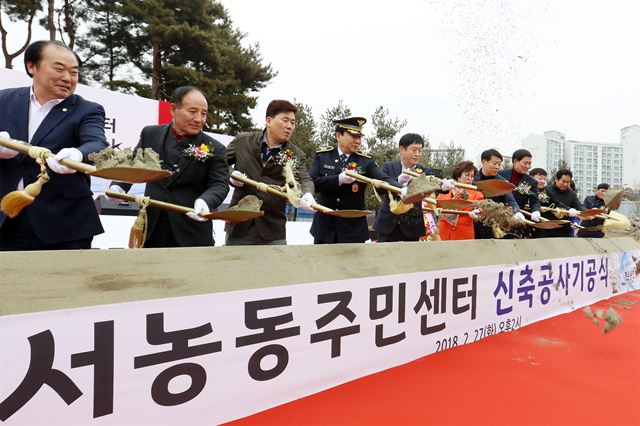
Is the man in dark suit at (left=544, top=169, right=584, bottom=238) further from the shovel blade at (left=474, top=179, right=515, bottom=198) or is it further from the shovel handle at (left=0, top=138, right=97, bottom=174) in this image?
the shovel handle at (left=0, top=138, right=97, bottom=174)

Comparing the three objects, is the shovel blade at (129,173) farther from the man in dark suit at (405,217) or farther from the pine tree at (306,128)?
the pine tree at (306,128)

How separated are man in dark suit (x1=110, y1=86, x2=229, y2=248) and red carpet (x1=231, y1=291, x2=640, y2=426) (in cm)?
79

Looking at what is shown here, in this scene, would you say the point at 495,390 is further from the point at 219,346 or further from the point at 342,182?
the point at 342,182

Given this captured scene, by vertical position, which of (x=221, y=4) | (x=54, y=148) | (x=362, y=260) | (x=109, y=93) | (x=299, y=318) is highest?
(x=221, y=4)

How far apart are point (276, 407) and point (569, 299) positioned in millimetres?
2357

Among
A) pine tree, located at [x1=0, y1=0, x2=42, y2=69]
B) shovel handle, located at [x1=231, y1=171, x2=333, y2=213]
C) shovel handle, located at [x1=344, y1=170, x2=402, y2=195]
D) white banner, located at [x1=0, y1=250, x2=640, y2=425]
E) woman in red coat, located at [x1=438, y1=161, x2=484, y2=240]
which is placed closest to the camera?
white banner, located at [x1=0, y1=250, x2=640, y2=425]

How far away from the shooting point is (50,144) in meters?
1.47

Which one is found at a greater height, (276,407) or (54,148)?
(54,148)

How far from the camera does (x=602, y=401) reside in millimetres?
1449

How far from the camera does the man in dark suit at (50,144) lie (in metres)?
1.41

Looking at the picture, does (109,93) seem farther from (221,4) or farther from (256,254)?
(221,4)

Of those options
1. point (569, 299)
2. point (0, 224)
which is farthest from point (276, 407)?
point (569, 299)

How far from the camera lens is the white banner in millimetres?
955

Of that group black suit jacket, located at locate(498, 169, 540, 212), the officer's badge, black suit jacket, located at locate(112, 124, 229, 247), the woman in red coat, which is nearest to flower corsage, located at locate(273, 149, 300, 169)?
black suit jacket, located at locate(112, 124, 229, 247)
